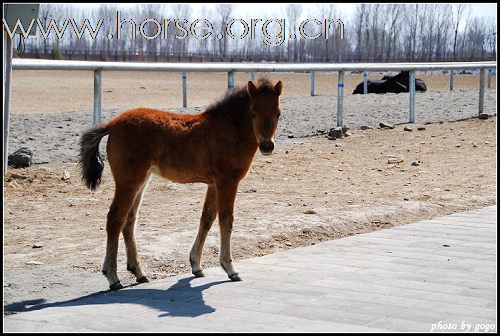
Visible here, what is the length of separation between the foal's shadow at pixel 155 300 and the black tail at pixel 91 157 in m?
1.09

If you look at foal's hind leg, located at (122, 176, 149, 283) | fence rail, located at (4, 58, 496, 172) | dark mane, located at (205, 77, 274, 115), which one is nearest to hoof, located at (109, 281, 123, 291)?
foal's hind leg, located at (122, 176, 149, 283)

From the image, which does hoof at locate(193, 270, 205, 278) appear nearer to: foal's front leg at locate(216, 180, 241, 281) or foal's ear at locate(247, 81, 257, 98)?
foal's front leg at locate(216, 180, 241, 281)

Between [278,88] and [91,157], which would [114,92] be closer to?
[91,157]

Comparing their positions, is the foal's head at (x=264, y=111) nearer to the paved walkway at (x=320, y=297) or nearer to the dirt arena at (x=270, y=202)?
the paved walkway at (x=320, y=297)

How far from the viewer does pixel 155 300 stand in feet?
22.2

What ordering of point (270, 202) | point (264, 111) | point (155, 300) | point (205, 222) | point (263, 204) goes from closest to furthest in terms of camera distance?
point (155, 300), point (264, 111), point (205, 222), point (263, 204), point (270, 202)

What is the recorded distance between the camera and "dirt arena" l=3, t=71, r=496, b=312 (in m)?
8.20

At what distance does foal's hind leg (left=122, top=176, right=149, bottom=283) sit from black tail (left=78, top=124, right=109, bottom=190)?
386mm

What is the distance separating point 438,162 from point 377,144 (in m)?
1.67

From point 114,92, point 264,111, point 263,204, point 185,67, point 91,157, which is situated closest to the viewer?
point 264,111

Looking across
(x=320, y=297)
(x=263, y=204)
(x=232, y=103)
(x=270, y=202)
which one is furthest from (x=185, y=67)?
(x=320, y=297)

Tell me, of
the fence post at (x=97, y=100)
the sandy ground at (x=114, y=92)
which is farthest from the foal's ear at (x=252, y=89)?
the sandy ground at (x=114, y=92)

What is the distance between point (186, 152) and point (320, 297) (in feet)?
5.98

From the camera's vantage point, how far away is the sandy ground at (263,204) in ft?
26.8
